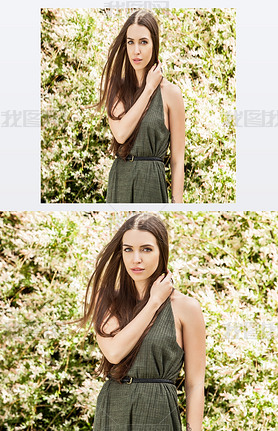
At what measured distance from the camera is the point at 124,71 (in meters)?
3.02

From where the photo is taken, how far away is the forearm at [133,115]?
2967 millimetres

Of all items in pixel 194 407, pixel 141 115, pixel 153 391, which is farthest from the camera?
pixel 141 115

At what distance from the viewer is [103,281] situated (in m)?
2.90

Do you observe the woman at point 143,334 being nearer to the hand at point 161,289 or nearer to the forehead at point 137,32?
the hand at point 161,289

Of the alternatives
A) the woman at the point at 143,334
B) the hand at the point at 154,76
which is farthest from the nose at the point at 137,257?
the hand at the point at 154,76

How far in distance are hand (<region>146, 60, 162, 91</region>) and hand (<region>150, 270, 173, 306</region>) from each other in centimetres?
74

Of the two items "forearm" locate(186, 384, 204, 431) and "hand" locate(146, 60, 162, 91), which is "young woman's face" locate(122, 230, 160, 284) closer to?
"forearm" locate(186, 384, 204, 431)

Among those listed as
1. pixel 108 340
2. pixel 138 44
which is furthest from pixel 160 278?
pixel 138 44

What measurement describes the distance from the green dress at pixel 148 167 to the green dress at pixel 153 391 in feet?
1.80

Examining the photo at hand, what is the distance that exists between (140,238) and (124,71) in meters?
0.68

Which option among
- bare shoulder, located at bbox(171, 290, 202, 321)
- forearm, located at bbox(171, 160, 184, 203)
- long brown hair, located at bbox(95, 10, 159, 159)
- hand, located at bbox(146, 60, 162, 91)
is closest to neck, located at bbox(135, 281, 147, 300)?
bare shoulder, located at bbox(171, 290, 202, 321)

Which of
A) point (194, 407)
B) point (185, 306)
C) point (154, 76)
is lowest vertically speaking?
point (194, 407)

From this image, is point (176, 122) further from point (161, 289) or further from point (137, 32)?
point (161, 289)

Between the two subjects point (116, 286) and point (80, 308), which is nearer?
point (116, 286)
